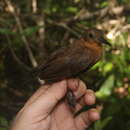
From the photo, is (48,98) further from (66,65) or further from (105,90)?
(105,90)

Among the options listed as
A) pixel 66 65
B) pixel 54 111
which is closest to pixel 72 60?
pixel 66 65

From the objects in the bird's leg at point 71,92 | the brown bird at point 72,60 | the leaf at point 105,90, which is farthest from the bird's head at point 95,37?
the leaf at point 105,90

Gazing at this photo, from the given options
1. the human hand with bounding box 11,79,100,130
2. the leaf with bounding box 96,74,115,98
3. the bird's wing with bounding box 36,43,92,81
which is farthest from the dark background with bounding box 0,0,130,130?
the bird's wing with bounding box 36,43,92,81

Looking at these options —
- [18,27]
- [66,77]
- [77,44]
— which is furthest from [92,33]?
[18,27]

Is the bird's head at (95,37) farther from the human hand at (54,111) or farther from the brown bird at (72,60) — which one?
the human hand at (54,111)

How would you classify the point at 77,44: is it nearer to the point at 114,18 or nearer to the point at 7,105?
the point at 7,105

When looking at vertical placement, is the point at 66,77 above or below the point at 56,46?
above
